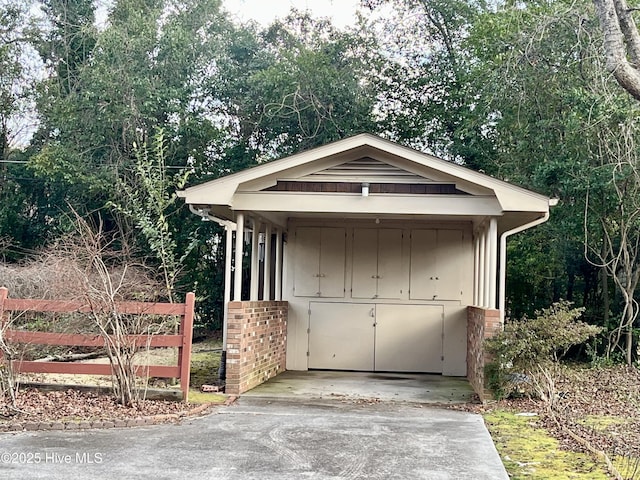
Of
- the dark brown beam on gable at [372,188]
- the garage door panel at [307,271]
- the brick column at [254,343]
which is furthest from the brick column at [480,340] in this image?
the brick column at [254,343]

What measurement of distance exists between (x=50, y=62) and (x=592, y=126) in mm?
14813

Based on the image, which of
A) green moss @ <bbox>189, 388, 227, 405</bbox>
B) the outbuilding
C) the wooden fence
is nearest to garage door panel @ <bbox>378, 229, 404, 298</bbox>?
the outbuilding

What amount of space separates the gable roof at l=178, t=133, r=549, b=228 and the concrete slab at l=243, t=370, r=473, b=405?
92.1 inches

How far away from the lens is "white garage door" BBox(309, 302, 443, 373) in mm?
11055

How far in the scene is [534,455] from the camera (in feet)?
18.9

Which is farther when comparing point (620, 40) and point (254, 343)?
point (620, 40)

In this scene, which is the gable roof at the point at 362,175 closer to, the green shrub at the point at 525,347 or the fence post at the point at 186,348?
the green shrub at the point at 525,347

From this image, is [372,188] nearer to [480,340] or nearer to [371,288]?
[480,340]

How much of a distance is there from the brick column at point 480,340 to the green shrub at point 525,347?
0.10 m

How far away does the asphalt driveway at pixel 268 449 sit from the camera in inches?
196

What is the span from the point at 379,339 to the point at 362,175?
321cm

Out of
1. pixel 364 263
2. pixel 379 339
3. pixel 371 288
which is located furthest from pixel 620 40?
pixel 379 339

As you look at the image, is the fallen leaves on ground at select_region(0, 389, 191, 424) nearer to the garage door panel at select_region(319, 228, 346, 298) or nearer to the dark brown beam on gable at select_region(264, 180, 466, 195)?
the dark brown beam on gable at select_region(264, 180, 466, 195)

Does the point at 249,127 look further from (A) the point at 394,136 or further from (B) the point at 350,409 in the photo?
(B) the point at 350,409
